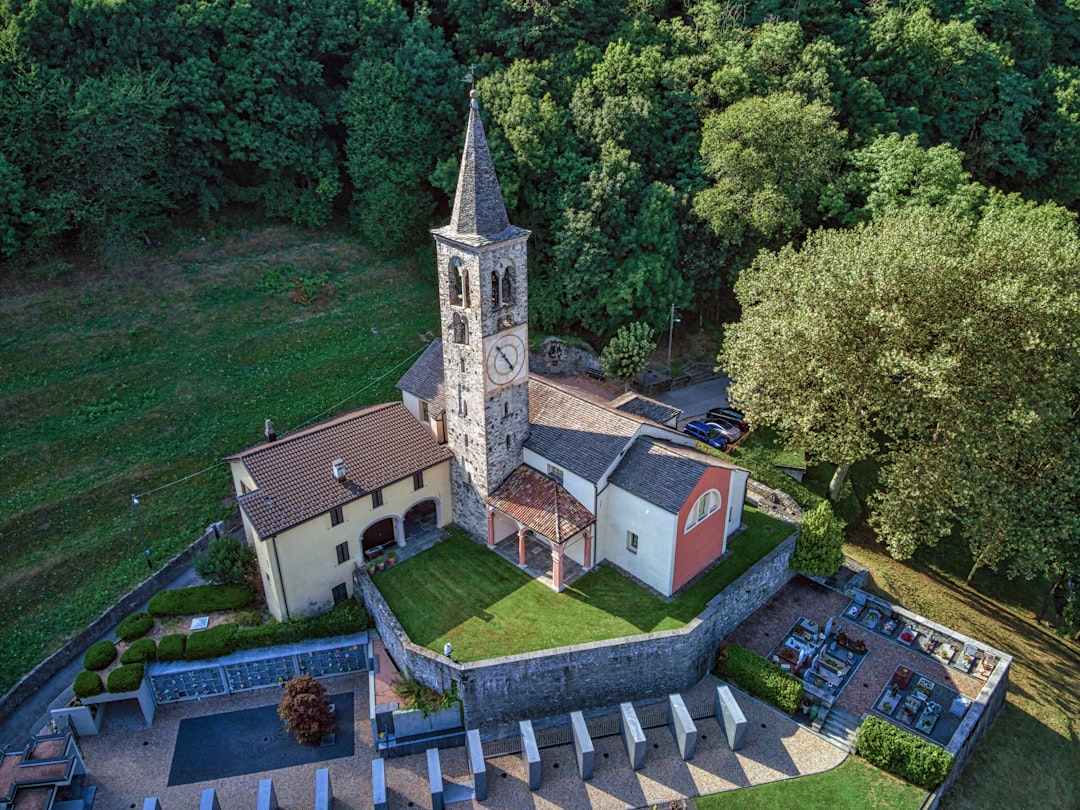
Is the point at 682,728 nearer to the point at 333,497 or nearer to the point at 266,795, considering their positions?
the point at 266,795

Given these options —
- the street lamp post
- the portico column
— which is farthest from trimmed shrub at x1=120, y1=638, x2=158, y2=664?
the street lamp post

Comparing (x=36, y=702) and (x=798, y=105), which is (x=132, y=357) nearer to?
(x=36, y=702)

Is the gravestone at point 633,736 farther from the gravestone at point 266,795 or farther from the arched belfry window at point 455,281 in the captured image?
the arched belfry window at point 455,281

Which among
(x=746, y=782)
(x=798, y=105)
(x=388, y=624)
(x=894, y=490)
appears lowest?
(x=746, y=782)

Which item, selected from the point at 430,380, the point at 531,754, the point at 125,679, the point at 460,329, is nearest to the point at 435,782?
the point at 531,754

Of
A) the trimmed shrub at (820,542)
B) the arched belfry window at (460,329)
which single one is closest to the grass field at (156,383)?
the arched belfry window at (460,329)

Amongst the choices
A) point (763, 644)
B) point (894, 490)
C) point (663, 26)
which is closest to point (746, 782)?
point (763, 644)
